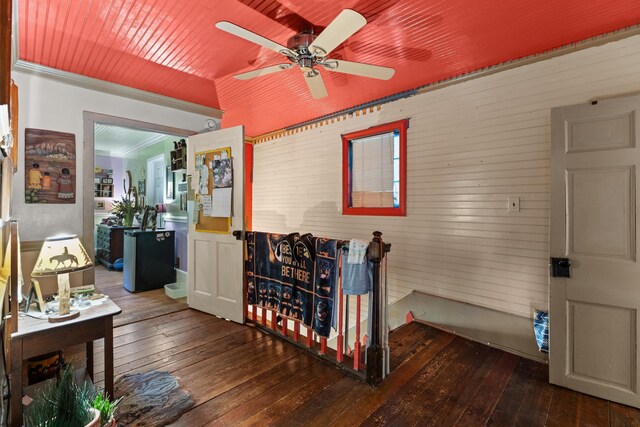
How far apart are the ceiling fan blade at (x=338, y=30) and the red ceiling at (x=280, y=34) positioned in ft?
0.89

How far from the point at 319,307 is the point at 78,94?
333 cm

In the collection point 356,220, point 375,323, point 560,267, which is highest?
point 356,220

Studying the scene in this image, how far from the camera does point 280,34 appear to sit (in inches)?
93.2

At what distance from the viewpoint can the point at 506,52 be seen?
2.60 metres

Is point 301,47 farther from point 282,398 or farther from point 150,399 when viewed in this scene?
point 150,399

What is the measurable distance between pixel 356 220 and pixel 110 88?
10.7ft

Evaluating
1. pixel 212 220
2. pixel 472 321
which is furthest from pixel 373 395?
pixel 212 220

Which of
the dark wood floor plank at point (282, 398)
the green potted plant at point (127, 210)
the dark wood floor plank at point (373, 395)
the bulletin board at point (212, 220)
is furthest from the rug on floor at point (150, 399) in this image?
the green potted plant at point (127, 210)

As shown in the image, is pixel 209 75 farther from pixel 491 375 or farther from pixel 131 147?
pixel 131 147

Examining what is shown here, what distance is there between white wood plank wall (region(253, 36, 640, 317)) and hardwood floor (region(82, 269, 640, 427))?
621 millimetres

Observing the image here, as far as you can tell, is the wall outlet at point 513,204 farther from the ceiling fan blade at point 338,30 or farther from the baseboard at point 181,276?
the baseboard at point 181,276

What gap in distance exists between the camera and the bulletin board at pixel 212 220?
11.1 feet

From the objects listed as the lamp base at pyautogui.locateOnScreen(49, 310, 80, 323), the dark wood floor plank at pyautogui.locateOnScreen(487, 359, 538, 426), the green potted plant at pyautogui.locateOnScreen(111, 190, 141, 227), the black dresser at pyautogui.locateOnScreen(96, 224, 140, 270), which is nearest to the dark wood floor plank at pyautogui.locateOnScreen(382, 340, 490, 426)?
the dark wood floor plank at pyautogui.locateOnScreen(487, 359, 538, 426)

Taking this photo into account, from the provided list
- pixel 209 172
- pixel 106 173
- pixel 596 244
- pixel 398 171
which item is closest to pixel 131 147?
pixel 106 173
